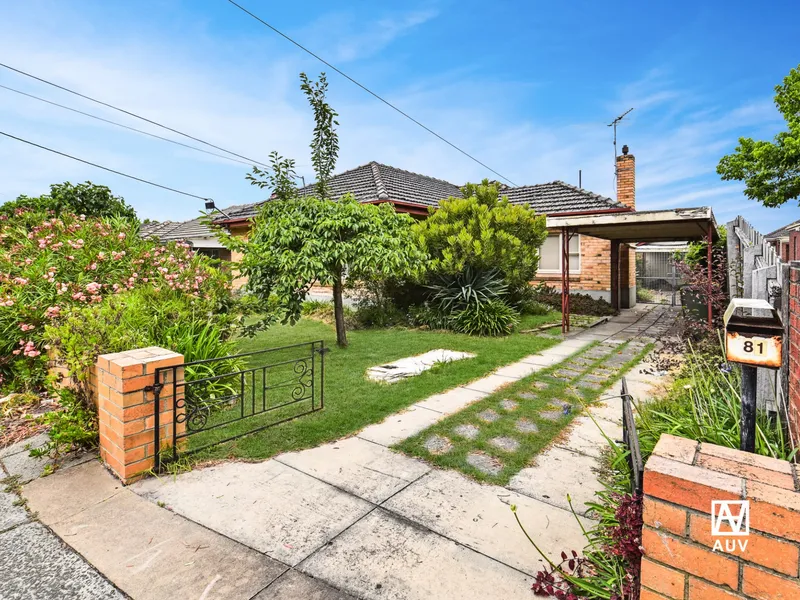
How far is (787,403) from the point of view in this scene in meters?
2.64

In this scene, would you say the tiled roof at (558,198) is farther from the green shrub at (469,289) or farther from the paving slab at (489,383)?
the paving slab at (489,383)

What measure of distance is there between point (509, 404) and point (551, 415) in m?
0.50

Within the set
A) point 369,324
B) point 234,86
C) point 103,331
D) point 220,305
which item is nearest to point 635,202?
point 369,324

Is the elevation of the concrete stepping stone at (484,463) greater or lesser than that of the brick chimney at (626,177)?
lesser

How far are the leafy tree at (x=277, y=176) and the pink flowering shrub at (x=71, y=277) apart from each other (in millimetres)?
1630

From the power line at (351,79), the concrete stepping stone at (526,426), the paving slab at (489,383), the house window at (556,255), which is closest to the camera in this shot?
the concrete stepping stone at (526,426)

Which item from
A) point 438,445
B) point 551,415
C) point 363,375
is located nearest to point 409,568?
point 438,445

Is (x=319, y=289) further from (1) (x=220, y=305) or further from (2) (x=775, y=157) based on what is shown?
(2) (x=775, y=157)

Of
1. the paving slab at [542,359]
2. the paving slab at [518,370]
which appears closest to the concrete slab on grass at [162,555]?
the paving slab at [518,370]

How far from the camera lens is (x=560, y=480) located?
10.1 feet

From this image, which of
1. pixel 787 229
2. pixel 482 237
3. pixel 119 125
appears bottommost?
pixel 482 237

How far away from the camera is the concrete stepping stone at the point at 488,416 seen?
14.0 feet

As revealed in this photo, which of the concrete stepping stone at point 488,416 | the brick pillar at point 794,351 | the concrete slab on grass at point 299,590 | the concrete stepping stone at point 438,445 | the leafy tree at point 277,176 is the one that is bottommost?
the concrete slab on grass at point 299,590

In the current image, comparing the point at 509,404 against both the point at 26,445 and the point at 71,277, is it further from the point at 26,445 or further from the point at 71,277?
the point at 71,277
